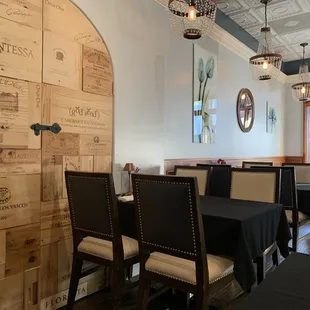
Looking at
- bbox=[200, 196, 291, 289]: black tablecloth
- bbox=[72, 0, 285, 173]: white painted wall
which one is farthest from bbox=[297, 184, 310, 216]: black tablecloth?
bbox=[72, 0, 285, 173]: white painted wall

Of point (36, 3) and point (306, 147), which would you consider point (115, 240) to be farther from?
point (306, 147)

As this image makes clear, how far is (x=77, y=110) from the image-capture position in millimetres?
2625

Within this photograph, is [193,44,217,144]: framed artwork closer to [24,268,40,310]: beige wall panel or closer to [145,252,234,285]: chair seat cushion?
[145,252,234,285]: chair seat cushion

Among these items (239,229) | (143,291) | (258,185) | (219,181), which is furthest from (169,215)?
(219,181)

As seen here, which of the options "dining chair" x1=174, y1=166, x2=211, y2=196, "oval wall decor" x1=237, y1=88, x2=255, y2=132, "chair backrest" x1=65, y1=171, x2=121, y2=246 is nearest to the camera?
"chair backrest" x1=65, y1=171, x2=121, y2=246

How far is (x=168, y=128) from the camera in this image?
3834mm

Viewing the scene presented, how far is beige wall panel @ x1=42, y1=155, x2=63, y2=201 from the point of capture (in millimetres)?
2408

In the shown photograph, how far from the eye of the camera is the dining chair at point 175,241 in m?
1.72

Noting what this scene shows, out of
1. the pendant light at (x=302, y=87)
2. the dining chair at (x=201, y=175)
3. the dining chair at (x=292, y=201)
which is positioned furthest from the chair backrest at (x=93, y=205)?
the pendant light at (x=302, y=87)

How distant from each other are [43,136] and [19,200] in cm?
50

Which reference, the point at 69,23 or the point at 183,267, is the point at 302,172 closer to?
the point at 183,267

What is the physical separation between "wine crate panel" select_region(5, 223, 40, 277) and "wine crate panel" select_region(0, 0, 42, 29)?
1.48 m

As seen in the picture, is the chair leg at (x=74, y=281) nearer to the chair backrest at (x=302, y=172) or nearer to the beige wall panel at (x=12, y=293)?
the beige wall panel at (x=12, y=293)

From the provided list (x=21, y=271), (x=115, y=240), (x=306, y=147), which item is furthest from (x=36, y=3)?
(x=306, y=147)
